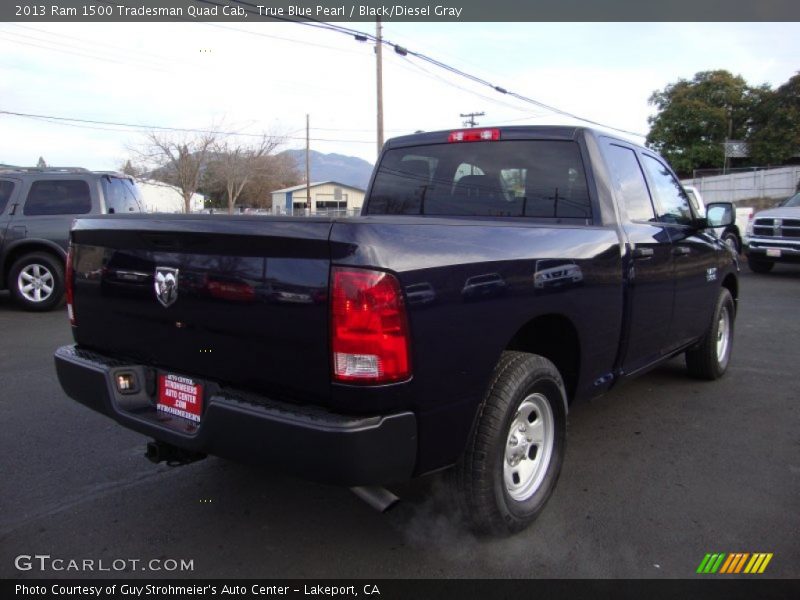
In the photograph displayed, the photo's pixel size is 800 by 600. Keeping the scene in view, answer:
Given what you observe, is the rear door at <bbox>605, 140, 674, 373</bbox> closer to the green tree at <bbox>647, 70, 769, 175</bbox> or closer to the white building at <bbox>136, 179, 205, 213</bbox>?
the green tree at <bbox>647, 70, 769, 175</bbox>

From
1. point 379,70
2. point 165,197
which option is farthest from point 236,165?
point 379,70

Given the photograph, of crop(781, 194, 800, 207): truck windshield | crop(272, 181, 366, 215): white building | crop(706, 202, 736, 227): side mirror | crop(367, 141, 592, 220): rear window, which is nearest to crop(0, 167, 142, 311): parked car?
crop(367, 141, 592, 220): rear window

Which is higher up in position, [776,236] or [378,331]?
[378,331]

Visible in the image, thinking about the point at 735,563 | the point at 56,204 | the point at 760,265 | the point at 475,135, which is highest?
the point at 475,135

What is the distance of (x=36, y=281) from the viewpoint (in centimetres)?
873

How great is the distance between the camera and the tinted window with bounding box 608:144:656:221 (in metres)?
3.85

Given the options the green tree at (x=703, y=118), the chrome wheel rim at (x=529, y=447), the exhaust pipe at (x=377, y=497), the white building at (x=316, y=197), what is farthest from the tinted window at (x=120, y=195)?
the white building at (x=316, y=197)

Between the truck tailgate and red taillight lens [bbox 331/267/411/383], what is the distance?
0.18 ft

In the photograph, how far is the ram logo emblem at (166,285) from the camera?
8.39 feet

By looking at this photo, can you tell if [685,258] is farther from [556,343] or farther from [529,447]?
[529,447]

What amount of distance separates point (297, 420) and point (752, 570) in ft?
6.73

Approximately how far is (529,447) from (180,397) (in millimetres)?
1616

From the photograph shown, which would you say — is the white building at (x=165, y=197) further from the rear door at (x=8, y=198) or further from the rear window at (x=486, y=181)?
the rear window at (x=486, y=181)

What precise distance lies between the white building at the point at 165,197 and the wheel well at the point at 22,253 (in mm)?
38661
